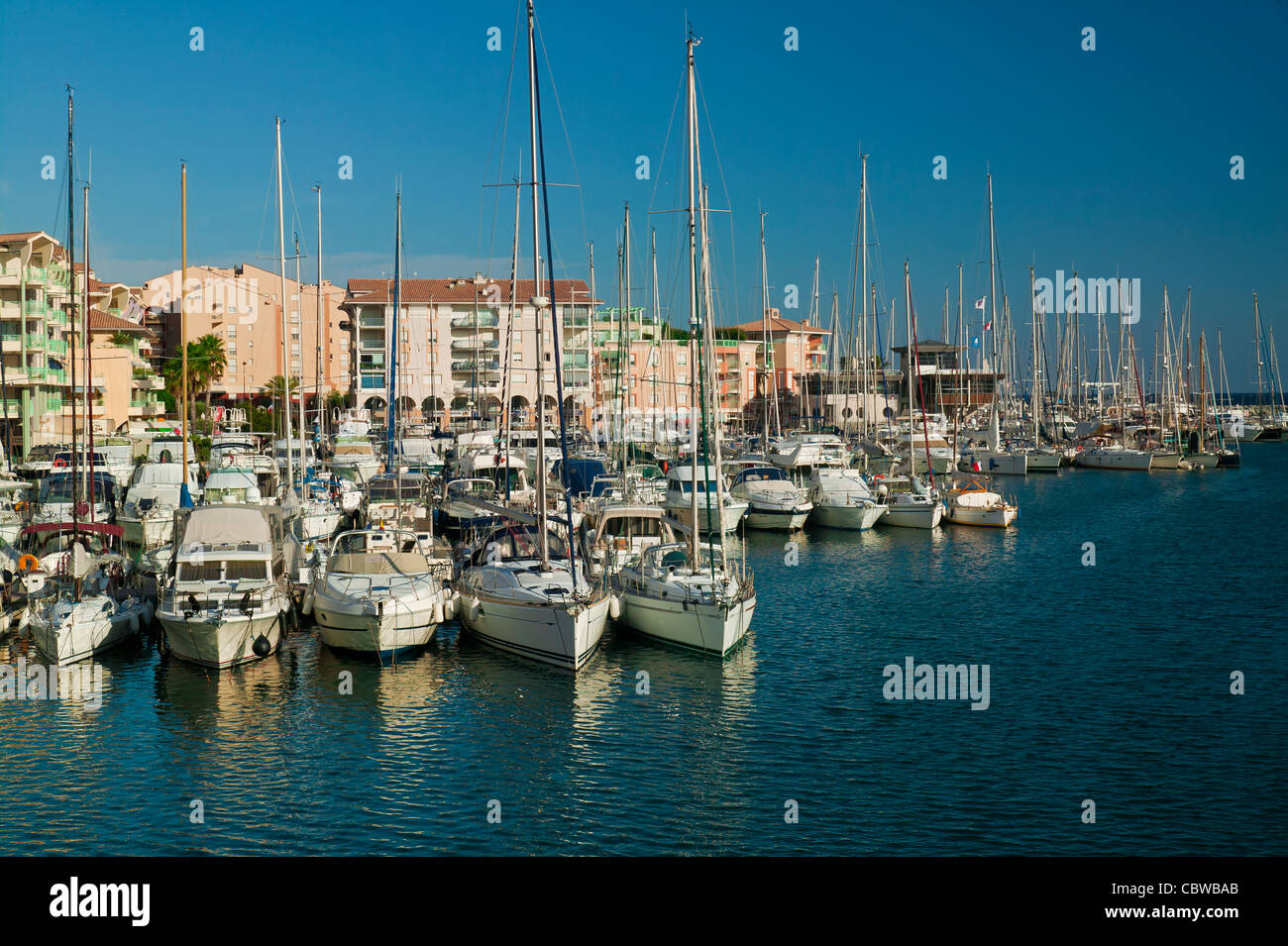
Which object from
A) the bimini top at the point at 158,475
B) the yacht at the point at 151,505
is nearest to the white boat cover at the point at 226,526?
the yacht at the point at 151,505

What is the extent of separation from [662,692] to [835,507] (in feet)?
94.0

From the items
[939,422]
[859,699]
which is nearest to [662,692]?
[859,699]

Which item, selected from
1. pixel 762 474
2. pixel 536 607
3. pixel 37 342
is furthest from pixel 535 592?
pixel 37 342

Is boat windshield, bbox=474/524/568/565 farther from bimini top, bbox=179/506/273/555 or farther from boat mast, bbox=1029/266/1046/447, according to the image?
boat mast, bbox=1029/266/1046/447

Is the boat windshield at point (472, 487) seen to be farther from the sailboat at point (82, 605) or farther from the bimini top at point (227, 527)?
the bimini top at point (227, 527)

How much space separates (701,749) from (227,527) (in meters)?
14.9

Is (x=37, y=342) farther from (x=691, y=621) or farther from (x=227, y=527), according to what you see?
(x=691, y=621)

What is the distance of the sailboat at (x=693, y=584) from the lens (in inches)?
1076

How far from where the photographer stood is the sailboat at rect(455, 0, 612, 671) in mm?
25828

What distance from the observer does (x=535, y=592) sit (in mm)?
26594

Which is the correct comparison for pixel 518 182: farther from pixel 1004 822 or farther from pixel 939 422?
pixel 939 422

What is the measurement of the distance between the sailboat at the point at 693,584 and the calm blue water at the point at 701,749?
24.3 inches

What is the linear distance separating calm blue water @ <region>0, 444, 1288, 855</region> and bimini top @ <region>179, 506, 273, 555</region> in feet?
9.60
